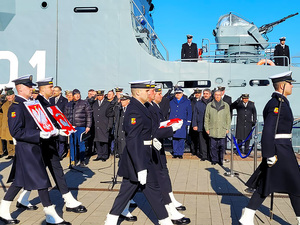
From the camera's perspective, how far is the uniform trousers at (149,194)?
4031 mm

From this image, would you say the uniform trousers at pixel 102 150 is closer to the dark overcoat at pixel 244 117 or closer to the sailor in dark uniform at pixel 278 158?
the dark overcoat at pixel 244 117

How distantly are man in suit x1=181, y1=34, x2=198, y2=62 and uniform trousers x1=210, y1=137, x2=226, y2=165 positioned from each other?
3.51 m

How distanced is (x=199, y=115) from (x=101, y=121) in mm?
2602

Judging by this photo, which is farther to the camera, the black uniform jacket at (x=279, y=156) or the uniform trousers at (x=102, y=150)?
the uniform trousers at (x=102, y=150)

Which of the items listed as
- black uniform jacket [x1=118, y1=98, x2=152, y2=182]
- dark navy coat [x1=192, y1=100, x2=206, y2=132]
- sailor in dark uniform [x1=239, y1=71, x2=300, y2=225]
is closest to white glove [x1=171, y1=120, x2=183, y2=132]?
black uniform jacket [x1=118, y1=98, x2=152, y2=182]

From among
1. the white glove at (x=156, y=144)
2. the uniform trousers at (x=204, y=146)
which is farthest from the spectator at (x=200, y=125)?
the white glove at (x=156, y=144)

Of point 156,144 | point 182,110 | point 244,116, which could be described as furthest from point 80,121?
point 156,144

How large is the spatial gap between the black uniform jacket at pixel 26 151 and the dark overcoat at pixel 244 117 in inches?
266

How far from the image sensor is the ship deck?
491 cm

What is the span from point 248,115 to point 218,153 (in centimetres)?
165

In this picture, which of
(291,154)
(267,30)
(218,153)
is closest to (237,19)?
(267,30)

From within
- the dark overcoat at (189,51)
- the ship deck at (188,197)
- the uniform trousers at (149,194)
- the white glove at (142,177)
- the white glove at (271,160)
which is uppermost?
the dark overcoat at (189,51)

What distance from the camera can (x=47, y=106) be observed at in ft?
16.4

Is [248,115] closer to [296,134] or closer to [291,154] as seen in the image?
[296,134]
